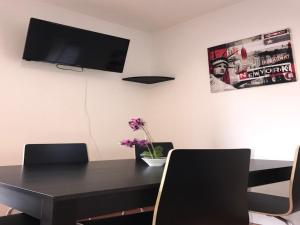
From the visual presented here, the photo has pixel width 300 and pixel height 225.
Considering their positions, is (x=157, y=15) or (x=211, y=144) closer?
(x=211, y=144)

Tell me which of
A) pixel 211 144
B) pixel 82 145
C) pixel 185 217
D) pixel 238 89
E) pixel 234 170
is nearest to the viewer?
pixel 185 217

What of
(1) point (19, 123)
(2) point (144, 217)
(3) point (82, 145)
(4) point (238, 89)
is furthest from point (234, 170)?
(1) point (19, 123)

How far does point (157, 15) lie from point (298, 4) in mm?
1523

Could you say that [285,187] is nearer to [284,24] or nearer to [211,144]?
[211,144]

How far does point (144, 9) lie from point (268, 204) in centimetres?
241

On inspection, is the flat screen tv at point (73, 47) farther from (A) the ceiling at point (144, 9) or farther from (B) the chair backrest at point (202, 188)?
(B) the chair backrest at point (202, 188)

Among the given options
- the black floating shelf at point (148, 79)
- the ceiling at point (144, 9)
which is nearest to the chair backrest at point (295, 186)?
the ceiling at point (144, 9)

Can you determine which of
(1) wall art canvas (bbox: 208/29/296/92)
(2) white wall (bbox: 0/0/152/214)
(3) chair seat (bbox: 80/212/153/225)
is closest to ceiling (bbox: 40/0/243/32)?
(2) white wall (bbox: 0/0/152/214)

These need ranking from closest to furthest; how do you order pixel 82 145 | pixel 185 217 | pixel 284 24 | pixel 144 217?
pixel 185 217
pixel 144 217
pixel 82 145
pixel 284 24

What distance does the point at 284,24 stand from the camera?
2.75 meters

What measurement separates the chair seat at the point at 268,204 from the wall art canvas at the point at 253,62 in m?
1.19

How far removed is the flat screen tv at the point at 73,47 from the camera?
2.83 metres

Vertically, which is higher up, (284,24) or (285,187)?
(284,24)

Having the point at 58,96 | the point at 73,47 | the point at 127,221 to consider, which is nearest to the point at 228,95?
the point at 73,47
